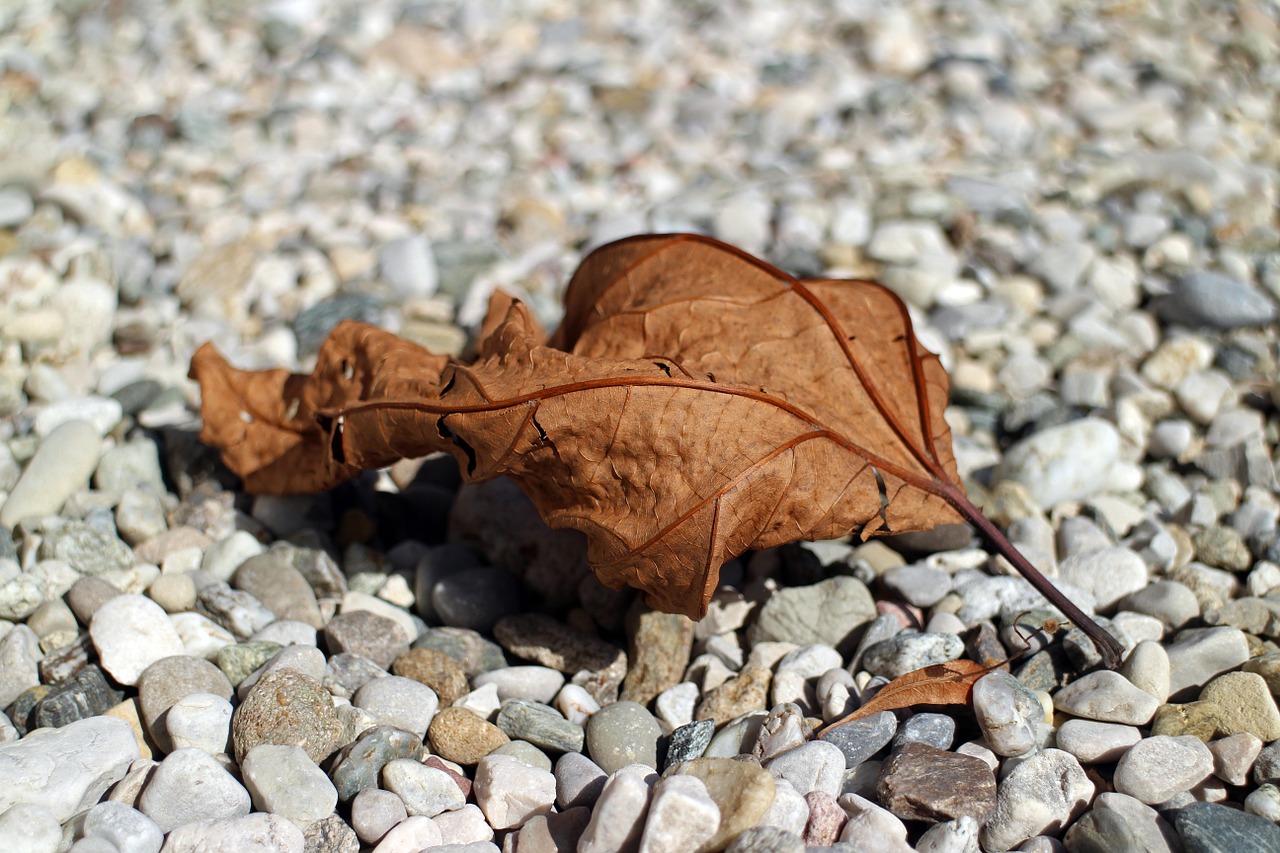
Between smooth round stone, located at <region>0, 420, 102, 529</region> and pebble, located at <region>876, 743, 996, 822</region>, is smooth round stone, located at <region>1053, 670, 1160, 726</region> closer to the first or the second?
pebble, located at <region>876, 743, 996, 822</region>

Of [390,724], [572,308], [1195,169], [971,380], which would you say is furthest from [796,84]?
[390,724]

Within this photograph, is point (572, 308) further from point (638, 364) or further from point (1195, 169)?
point (1195, 169)

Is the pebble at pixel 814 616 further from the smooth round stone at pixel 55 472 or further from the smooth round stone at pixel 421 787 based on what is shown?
the smooth round stone at pixel 55 472

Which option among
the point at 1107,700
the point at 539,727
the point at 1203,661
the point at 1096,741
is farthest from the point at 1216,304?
the point at 539,727

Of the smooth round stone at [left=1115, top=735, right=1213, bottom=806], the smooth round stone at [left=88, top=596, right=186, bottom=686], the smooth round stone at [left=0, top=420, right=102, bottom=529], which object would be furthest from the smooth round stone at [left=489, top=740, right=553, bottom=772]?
the smooth round stone at [left=0, top=420, right=102, bottom=529]

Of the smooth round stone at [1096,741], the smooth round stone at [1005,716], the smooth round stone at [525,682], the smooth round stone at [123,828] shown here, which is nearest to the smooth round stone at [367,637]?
the smooth round stone at [525,682]
